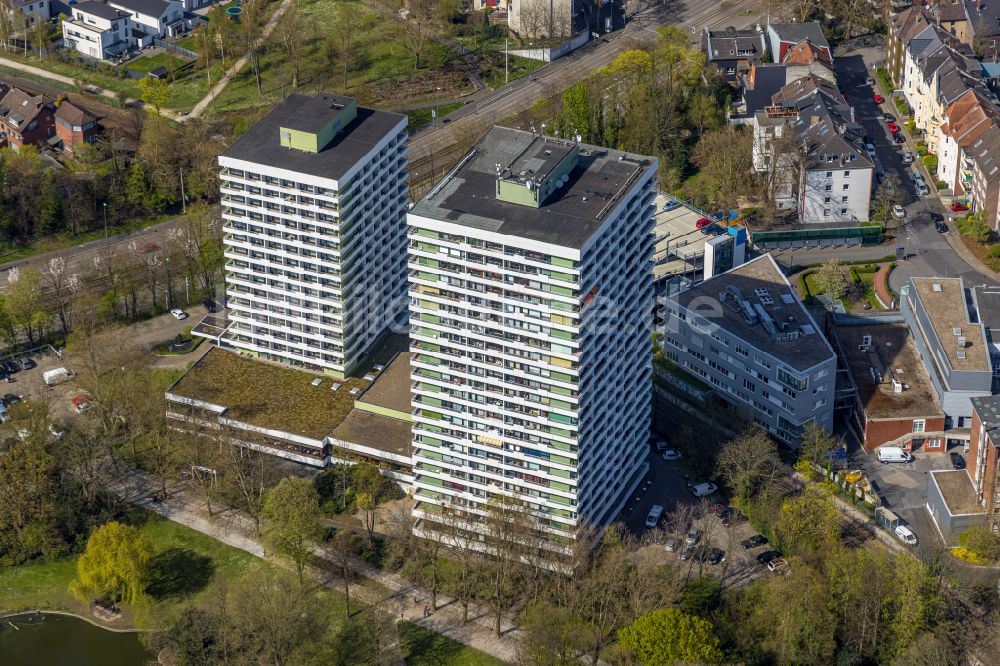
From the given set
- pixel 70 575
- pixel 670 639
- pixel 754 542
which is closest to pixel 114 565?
pixel 70 575

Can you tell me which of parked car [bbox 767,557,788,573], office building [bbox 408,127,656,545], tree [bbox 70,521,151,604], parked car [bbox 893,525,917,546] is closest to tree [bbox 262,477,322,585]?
office building [bbox 408,127,656,545]

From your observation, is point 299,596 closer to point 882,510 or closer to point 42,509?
point 42,509

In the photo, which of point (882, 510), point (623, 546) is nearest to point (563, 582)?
point (623, 546)

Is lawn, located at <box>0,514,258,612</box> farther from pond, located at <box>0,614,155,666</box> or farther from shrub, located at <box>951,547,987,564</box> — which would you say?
shrub, located at <box>951,547,987,564</box>

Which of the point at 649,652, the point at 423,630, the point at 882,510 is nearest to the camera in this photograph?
the point at 649,652

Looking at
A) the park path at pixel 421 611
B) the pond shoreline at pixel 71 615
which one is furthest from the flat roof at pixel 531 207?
the pond shoreline at pixel 71 615

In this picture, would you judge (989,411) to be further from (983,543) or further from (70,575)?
(70,575)

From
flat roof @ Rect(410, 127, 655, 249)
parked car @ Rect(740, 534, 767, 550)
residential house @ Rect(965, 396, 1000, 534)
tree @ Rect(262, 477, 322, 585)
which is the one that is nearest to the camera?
flat roof @ Rect(410, 127, 655, 249)
